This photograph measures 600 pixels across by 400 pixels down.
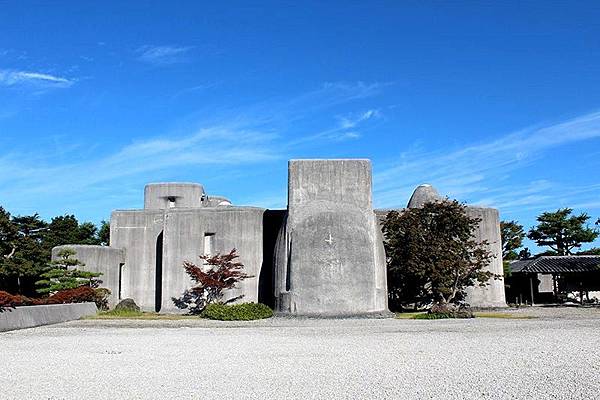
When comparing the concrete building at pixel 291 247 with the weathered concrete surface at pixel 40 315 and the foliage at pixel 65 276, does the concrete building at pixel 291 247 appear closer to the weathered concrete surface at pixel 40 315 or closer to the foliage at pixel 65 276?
the foliage at pixel 65 276

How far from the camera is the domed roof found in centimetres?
2697

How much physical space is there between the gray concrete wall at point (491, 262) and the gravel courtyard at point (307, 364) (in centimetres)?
1042

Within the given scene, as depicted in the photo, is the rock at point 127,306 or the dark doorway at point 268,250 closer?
the rock at point 127,306

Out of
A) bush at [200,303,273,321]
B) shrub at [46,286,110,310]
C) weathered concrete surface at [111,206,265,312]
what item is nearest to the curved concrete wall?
weathered concrete surface at [111,206,265,312]

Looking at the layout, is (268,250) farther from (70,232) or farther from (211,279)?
(70,232)

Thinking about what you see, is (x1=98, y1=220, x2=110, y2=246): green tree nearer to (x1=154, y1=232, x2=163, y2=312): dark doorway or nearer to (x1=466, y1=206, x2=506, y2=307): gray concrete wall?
(x1=154, y1=232, x2=163, y2=312): dark doorway

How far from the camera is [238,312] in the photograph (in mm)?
20016

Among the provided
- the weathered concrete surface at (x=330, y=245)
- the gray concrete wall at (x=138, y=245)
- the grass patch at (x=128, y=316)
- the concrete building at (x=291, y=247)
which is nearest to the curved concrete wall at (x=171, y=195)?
the gray concrete wall at (x=138, y=245)

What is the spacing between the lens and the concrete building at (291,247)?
20625mm

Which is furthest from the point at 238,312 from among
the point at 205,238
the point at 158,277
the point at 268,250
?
the point at 158,277

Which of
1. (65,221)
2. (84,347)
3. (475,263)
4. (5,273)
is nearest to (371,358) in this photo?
(84,347)

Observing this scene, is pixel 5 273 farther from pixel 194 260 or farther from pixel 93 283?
pixel 194 260

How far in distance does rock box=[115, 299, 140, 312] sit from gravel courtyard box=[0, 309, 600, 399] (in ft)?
30.0

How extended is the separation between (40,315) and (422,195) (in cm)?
1706
